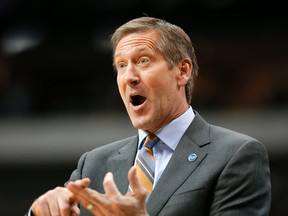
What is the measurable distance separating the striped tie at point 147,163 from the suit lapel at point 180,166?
0.08 metres

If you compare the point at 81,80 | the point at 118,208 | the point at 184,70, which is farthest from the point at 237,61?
the point at 118,208

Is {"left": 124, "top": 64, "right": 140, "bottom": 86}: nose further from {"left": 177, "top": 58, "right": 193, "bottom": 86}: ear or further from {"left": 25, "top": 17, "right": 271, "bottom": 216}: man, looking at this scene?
{"left": 177, "top": 58, "right": 193, "bottom": 86}: ear

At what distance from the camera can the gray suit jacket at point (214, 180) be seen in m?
2.88

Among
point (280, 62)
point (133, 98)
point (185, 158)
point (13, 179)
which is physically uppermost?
point (133, 98)

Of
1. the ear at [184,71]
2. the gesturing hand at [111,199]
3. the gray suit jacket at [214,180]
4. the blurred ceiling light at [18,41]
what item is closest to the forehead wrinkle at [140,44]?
the ear at [184,71]

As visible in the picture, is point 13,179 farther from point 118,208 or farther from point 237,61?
point 118,208

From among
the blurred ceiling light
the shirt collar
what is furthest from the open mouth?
the blurred ceiling light

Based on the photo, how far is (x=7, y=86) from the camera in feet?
28.0

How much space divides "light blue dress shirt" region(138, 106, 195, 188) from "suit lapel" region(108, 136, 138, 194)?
0.07 m

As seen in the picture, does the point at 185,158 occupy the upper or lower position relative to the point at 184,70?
lower

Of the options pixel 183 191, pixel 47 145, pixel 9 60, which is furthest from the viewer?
pixel 9 60

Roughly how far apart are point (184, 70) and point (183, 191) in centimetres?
69

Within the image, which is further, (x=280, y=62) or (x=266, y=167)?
(x=280, y=62)

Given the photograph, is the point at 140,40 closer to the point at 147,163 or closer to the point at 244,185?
the point at 147,163
